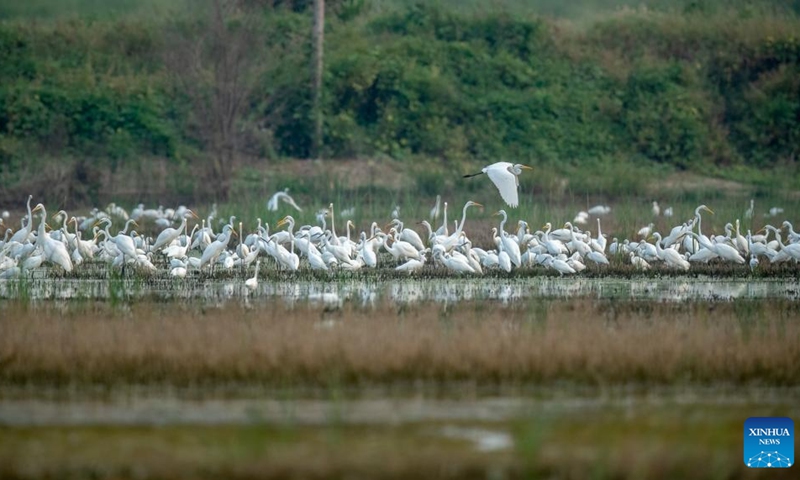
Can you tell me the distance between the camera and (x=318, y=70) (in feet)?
104

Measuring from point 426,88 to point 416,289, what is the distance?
57.5 ft

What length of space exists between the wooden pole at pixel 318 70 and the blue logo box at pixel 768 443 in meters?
23.2

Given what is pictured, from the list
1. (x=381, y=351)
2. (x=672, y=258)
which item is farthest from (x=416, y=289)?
(x=381, y=351)

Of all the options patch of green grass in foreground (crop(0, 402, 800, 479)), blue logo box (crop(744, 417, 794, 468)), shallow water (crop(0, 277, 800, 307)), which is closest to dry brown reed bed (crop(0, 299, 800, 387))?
patch of green grass in foreground (crop(0, 402, 800, 479))

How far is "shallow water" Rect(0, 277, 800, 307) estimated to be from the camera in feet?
47.0

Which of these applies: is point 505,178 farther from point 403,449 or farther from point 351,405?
point 403,449

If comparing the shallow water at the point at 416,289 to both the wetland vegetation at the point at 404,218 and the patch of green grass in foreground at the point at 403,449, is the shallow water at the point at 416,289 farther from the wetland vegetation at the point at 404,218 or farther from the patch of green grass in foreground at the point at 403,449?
the patch of green grass in foreground at the point at 403,449

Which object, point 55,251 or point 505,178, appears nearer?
point 55,251

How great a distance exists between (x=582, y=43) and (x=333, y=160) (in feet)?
27.9

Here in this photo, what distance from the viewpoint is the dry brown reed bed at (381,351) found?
391 inches

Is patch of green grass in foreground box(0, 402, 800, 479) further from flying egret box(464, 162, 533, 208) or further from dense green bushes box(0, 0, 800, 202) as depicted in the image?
dense green bushes box(0, 0, 800, 202)

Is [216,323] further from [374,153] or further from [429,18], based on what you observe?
[429,18]

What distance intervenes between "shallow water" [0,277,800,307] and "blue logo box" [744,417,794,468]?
5400mm

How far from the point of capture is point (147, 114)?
102 ft
